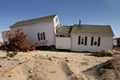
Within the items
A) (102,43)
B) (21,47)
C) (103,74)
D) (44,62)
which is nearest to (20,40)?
(21,47)

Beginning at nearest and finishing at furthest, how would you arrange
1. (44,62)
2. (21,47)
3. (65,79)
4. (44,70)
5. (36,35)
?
1. (65,79)
2. (44,70)
3. (44,62)
4. (21,47)
5. (36,35)

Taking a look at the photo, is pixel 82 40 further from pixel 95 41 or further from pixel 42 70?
pixel 42 70

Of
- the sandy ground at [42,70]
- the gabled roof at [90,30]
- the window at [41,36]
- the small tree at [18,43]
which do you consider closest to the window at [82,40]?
the gabled roof at [90,30]

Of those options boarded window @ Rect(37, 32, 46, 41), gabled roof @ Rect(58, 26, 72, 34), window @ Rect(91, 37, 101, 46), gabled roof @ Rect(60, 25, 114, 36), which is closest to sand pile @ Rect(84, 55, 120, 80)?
window @ Rect(91, 37, 101, 46)

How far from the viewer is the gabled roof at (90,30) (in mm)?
33344

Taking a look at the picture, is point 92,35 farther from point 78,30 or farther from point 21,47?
point 21,47

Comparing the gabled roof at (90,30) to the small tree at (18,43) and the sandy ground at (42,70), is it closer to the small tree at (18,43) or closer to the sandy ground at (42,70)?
the small tree at (18,43)

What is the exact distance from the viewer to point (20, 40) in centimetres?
3047

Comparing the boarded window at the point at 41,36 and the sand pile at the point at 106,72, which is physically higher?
the boarded window at the point at 41,36

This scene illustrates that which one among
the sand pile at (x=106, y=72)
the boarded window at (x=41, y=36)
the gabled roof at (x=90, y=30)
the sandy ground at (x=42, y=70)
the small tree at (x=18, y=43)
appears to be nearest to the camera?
the sand pile at (x=106, y=72)

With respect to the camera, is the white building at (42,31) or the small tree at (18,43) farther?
the white building at (42,31)

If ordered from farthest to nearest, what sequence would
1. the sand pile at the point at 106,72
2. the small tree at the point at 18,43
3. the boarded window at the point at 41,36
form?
the boarded window at the point at 41,36 < the small tree at the point at 18,43 < the sand pile at the point at 106,72

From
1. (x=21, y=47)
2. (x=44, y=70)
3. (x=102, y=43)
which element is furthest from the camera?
(x=102, y=43)

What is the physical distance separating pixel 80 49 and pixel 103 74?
1952 centimetres
